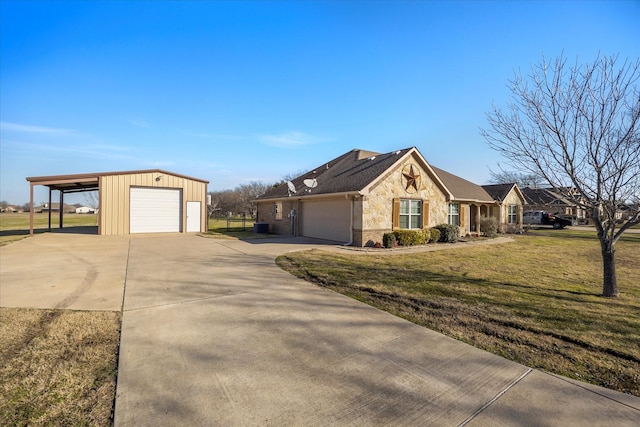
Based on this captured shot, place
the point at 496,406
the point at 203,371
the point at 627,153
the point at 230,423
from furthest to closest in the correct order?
1. the point at 627,153
2. the point at 203,371
3. the point at 496,406
4. the point at 230,423

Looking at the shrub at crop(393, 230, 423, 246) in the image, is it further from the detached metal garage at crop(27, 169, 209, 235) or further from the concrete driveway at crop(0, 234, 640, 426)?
the detached metal garage at crop(27, 169, 209, 235)

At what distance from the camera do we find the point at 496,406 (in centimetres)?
279

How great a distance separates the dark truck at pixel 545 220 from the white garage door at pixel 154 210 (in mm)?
34517

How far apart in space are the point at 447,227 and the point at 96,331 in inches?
647

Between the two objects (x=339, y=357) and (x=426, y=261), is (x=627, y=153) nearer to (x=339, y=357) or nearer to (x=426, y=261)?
(x=426, y=261)

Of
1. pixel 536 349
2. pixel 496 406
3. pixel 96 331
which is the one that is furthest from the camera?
pixel 96 331

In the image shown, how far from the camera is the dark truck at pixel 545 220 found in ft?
99.0

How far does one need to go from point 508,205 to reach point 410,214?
567 inches

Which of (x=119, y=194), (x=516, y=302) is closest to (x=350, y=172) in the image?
(x=516, y=302)

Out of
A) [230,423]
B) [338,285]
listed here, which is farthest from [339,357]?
[338,285]

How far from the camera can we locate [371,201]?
14.4m

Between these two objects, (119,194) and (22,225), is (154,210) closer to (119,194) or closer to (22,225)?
(119,194)

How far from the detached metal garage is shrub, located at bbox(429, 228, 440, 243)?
1622 centimetres

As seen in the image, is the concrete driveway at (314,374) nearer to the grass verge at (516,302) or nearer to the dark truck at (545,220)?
the grass verge at (516,302)
